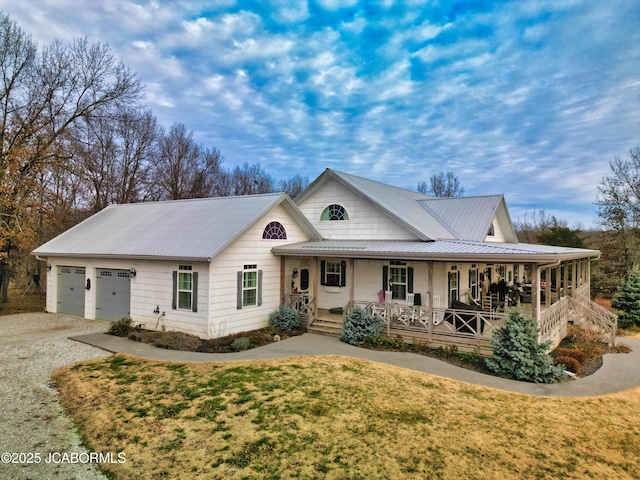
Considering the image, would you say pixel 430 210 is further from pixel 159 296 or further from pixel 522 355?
pixel 159 296

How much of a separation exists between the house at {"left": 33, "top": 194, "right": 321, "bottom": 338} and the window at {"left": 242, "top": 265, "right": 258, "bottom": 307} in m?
0.04

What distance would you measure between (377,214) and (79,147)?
16262 mm

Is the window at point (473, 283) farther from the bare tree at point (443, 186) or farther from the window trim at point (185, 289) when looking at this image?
the bare tree at point (443, 186)

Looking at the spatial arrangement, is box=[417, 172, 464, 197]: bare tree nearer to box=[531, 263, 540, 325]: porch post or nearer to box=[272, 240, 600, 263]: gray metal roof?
box=[272, 240, 600, 263]: gray metal roof

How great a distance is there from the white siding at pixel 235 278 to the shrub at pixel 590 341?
10.9 meters

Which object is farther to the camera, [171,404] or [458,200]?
[458,200]

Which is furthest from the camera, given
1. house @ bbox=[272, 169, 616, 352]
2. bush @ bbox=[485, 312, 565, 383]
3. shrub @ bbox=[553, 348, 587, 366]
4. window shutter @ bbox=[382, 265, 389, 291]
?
window shutter @ bbox=[382, 265, 389, 291]

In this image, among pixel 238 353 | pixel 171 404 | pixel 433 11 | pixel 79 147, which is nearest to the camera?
pixel 171 404

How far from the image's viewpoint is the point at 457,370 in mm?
9562

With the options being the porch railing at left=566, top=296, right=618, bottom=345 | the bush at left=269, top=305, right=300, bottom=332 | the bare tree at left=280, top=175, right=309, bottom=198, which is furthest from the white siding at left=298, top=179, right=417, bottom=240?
the bare tree at left=280, top=175, right=309, bottom=198

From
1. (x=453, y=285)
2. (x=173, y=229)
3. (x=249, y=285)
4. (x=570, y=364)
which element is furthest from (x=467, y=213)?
(x=173, y=229)

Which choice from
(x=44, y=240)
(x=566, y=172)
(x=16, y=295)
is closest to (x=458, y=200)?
(x=566, y=172)

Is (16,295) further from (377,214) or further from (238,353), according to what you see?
(377,214)

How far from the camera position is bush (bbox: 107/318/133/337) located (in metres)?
12.8
